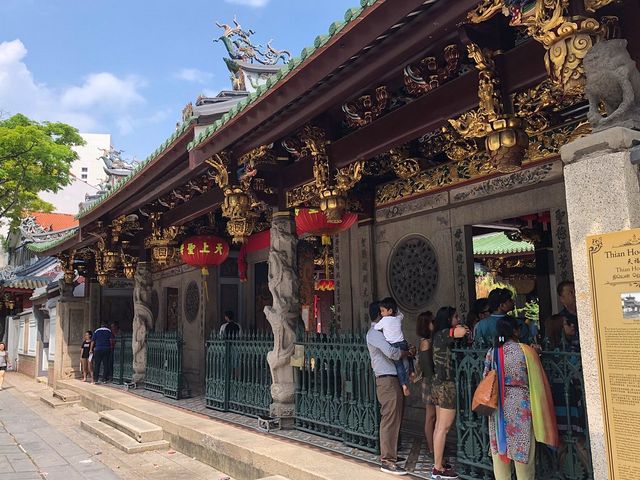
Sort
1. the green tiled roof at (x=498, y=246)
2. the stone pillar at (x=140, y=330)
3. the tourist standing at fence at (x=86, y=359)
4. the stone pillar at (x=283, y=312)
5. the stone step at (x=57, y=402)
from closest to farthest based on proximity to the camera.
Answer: the stone pillar at (x=283, y=312) < the green tiled roof at (x=498, y=246) < the stone pillar at (x=140, y=330) < the stone step at (x=57, y=402) < the tourist standing at fence at (x=86, y=359)

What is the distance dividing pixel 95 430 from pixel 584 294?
8000 millimetres

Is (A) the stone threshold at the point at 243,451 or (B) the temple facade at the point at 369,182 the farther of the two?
(A) the stone threshold at the point at 243,451

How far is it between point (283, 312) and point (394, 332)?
214cm

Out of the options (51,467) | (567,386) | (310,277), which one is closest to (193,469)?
(51,467)

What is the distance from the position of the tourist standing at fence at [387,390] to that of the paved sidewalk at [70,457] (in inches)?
82.5

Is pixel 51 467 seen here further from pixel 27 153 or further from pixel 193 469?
pixel 27 153

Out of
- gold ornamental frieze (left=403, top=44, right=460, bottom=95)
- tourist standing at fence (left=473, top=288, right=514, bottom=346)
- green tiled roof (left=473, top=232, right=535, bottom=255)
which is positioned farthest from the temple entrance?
gold ornamental frieze (left=403, top=44, right=460, bottom=95)

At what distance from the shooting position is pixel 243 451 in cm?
555

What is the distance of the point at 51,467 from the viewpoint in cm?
671

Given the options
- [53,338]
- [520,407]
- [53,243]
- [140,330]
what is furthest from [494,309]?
[53,338]

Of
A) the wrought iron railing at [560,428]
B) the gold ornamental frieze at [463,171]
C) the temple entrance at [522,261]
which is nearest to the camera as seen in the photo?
the wrought iron railing at [560,428]

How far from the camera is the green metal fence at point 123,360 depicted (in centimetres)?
1215

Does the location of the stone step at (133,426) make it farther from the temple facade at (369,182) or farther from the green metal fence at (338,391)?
the green metal fence at (338,391)

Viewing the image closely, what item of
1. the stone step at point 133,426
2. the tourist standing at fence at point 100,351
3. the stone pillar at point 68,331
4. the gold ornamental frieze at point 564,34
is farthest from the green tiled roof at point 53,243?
the gold ornamental frieze at point 564,34
